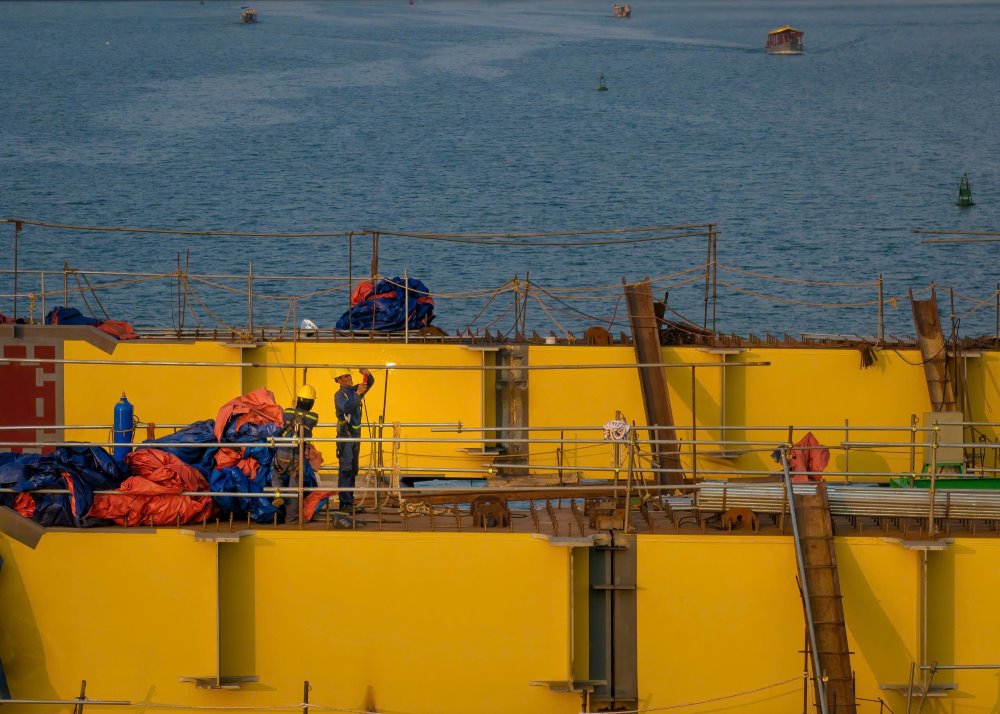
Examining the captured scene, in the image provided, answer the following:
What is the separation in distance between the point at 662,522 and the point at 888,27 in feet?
472

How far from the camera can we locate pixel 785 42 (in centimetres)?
12456

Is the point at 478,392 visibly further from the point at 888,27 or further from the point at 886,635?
the point at 888,27

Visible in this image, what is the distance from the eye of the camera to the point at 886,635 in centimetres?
1480

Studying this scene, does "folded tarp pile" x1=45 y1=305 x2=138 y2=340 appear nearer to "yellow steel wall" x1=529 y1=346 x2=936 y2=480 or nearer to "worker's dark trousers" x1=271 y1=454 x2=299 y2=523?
"yellow steel wall" x1=529 y1=346 x2=936 y2=480

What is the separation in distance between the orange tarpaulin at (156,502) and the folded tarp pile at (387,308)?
11.4m

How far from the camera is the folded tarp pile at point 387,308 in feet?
87.4

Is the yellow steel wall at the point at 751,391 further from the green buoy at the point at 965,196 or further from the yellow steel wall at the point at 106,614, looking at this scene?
the green buoy at the point at 965,196

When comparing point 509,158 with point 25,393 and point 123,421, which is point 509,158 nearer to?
point 25,393

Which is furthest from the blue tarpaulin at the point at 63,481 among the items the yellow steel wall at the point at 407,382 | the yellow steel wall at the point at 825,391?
the yellow steel wall at the point at 825,391

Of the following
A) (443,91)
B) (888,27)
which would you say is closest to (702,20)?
(888,27)

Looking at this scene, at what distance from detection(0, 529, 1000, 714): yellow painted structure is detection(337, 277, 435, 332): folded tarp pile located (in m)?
11.9

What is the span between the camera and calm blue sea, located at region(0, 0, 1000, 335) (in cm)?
6159

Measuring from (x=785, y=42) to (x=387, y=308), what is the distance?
105011 mm

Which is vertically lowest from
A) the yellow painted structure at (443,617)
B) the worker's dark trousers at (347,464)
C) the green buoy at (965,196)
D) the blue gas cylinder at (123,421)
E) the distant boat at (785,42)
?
the yellow painted structure at (443,617)
